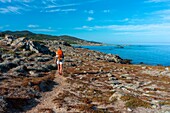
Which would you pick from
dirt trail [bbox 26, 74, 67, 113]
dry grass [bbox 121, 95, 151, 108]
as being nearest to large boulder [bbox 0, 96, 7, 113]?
dirt trail [bbox 26, 74, 67, 113]

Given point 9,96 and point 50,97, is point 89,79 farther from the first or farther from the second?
point 9,96

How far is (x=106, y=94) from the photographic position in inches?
976

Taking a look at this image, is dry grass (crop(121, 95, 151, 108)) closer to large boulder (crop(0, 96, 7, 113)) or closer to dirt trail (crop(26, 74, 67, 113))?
dirt trail (crop(26, 74, 67, 113))

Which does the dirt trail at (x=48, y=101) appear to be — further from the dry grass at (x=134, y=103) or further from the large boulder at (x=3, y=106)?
the dry grass at (x=134, y=103)

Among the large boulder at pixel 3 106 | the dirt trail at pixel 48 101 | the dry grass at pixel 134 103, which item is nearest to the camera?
the large boulder at pixel 3 106

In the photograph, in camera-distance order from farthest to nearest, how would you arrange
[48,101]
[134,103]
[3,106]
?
[48,101] → [134,103] → [3,106]

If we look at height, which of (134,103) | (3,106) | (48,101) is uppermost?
(3,106)

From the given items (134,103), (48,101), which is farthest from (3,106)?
(134,103)

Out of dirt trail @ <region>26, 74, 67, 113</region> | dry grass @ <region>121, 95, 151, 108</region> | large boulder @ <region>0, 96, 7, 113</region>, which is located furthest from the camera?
dry grass @ <region>121, 95, 151, 108</region>

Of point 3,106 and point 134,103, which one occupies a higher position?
point 3,106

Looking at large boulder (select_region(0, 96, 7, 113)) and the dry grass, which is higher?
large boulder (select_region(0, 96, 7, 113))

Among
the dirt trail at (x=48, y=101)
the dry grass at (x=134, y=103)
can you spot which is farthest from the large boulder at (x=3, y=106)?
the dry grass at (x=134, y=103)

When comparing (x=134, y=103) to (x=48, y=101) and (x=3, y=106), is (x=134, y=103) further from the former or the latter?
(x=3, y=106)

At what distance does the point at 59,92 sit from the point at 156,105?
10.6 meters
